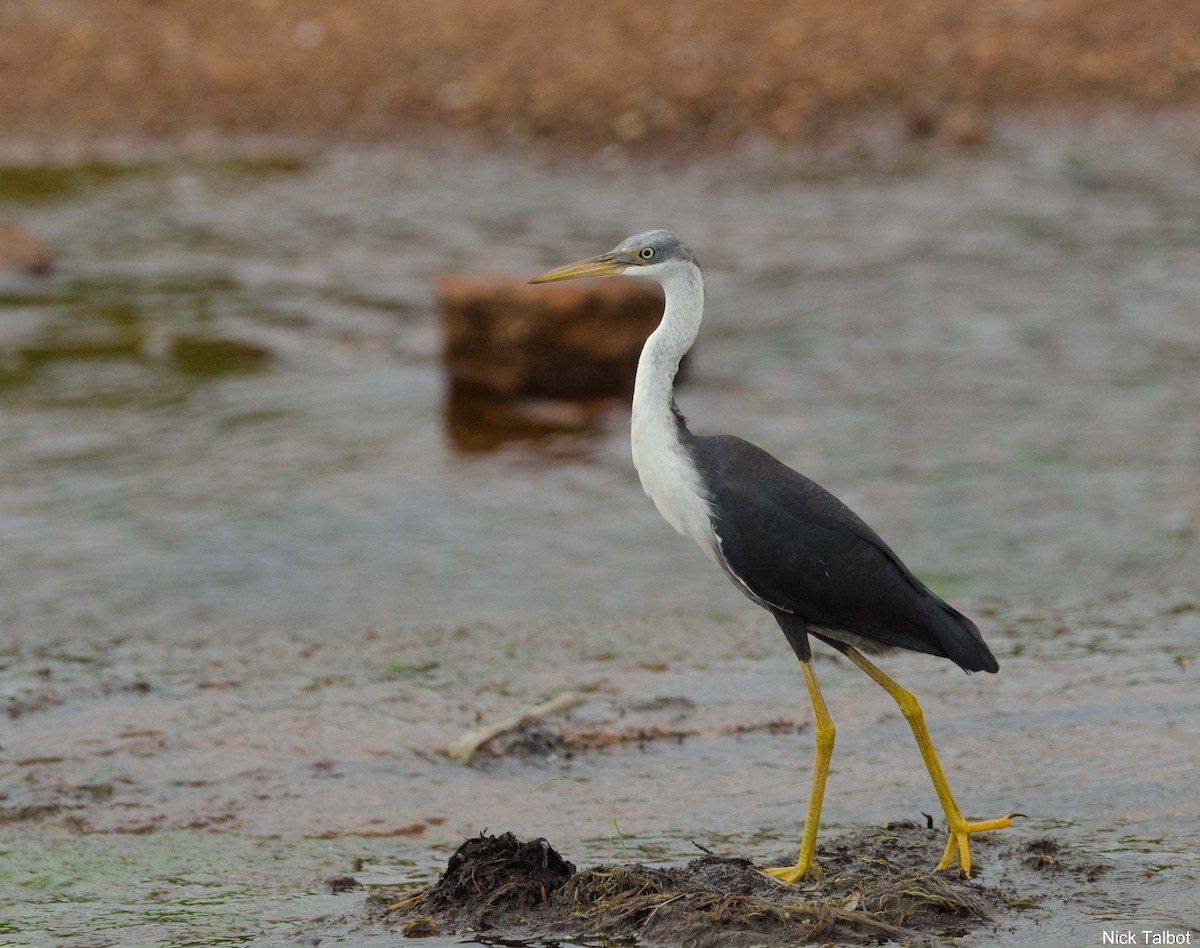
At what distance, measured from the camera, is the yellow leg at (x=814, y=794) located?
5445 millimetres

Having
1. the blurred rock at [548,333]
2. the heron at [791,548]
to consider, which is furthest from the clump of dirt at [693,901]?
the blurred rock at [548,333]

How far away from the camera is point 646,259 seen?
580 cm

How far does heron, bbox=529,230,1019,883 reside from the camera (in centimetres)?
555

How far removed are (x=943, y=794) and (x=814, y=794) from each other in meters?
0.43

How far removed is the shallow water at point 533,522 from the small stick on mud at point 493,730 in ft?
0.48

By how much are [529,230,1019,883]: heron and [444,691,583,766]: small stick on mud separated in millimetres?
1475

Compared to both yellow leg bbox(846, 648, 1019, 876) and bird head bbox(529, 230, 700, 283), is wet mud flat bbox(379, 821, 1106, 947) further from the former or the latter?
bird head bbox(529, 230, 700, 283)

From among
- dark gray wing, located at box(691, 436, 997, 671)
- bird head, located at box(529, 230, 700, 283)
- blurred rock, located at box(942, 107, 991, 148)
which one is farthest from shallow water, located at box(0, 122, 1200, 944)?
bird head, located at box(529, 230, 700, 283)

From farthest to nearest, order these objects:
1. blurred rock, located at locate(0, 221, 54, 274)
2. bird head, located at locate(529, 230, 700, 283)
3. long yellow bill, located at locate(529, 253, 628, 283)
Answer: blurred rock, located at locate(0, 221, 54, 274) < long yellow bill, located at locate(529, 253, 628, 283) < bird head, located at locate(529, 230, 700, 283)

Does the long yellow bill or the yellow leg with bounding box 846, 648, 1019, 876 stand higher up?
the long yellow bill

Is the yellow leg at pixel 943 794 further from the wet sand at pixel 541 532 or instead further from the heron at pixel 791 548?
the wet sand at pixel 541 532

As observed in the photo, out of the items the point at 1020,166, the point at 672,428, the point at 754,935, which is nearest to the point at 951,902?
the point at 754,935

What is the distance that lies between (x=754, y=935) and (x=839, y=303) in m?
8.33

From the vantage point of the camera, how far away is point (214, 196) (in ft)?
52.4
